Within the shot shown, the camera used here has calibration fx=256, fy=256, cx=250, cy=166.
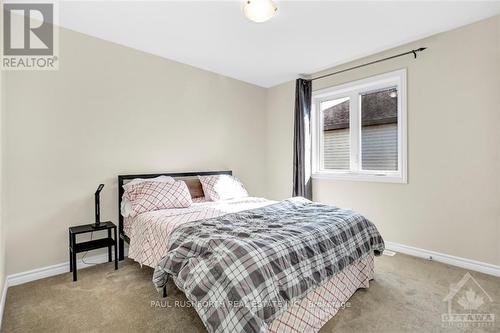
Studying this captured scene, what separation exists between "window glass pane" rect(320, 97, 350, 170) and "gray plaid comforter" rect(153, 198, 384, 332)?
167cm

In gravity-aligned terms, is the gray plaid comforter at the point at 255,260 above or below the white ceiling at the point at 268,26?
below

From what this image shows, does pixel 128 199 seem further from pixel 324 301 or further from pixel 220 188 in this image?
pixel 324 301

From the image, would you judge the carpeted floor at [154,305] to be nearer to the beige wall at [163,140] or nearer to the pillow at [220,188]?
the beige wall at [163,140]

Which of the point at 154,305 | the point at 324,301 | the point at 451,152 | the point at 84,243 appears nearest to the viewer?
the point at 324,301

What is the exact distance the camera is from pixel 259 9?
2.17 m

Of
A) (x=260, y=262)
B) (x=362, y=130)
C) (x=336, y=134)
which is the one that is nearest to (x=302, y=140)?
(x=336, y=134)

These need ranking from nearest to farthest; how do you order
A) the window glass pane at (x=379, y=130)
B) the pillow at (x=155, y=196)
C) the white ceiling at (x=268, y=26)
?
the white ceiling at (x=268, y=26) < the pillow at (x=155, y=196) < the window glass pane at (x=379, y=130)

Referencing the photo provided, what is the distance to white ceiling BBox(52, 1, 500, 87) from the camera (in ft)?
7.48

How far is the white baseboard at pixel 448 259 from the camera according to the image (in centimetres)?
249

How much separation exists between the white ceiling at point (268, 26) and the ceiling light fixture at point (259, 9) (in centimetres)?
10

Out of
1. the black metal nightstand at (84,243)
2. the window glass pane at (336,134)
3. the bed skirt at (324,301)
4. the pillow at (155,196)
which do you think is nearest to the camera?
the bed skirt at (324,301)

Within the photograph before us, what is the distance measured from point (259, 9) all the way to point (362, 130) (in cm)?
217

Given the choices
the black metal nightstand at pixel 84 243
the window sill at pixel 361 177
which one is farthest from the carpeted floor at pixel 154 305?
the window sill at pixel 361 177

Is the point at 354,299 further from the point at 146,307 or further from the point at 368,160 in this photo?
the point at 368,160
